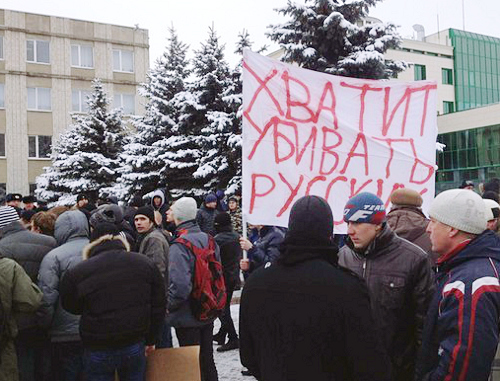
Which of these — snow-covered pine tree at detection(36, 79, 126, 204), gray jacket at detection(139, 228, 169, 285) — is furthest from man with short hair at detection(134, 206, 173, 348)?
snow-covered pine tree at detection(36, 79, 126, 204)

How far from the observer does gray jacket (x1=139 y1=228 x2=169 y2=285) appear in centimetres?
587

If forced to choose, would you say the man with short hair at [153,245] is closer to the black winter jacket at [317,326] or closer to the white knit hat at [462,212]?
the black winter jacket at [317,326]

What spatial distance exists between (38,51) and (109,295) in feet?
130

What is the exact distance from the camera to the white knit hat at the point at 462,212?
2.81 metres

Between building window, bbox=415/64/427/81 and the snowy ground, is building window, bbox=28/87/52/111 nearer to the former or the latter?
the snowy ground

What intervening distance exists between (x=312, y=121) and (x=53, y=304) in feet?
9.30

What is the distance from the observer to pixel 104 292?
3910mm

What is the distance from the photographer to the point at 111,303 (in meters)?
3.92

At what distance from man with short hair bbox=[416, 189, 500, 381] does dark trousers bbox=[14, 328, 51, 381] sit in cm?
348

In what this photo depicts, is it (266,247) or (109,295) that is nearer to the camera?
(109,295)

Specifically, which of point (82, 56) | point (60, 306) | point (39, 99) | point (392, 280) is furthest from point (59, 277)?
point (82, 56)

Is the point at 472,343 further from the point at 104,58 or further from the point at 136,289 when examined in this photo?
the point at 104,58

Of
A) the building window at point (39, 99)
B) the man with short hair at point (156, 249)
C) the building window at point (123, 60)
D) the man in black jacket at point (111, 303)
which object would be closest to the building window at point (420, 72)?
the building window at point (123, 60)

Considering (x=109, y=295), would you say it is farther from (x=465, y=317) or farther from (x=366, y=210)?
(x=465, y=317)
